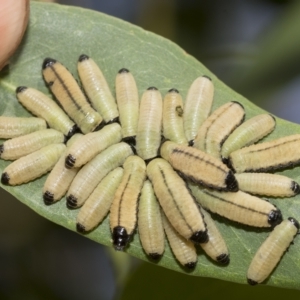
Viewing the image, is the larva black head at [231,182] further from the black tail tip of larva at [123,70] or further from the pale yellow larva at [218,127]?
the black tail tip of larva at [123,70]

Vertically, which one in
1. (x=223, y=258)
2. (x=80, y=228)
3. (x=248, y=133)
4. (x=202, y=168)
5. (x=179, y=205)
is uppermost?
(x=248, y=133)

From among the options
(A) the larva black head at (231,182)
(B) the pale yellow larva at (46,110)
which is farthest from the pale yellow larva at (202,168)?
(B) the pale yellow larva at (46,110)

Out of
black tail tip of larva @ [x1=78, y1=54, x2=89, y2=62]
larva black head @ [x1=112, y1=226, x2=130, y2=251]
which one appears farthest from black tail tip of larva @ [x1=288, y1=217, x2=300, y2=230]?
black tail tip of larva @ [x1=78, y1=54, x2=89, y2=62]

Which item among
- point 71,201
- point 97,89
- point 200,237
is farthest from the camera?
point 97,89

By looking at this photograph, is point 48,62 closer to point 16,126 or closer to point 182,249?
point 16,126

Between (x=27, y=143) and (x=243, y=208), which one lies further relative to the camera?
(x=27, y=143)

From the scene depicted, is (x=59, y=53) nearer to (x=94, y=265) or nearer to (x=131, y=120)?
(x=131, y=120)

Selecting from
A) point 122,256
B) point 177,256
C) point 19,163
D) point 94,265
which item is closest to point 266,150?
point 177,256

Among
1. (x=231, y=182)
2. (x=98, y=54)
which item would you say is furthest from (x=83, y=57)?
(x=231, y=182)
